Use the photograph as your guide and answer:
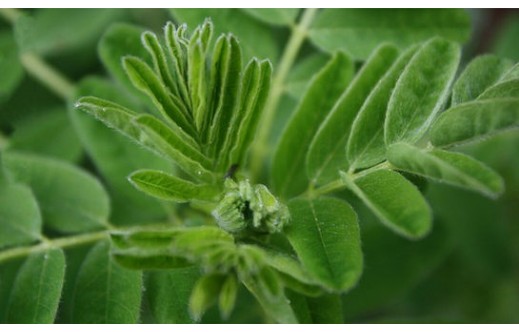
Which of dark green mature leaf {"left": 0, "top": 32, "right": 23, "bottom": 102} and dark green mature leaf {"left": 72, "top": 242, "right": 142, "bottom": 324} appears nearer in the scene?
dark green mature leaf {"left": 72, "top": 242, "right": 142, "bottom": 324}

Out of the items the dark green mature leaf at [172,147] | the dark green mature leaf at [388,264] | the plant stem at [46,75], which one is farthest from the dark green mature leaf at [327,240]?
the plant stem at [46,75]

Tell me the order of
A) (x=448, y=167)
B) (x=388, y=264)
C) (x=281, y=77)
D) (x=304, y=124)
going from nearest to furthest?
(x=448, y=167)
(x=304, y=124)
(x=281, y=77)
(x=388, y=264)

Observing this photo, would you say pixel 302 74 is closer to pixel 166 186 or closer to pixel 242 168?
pixel 242 168

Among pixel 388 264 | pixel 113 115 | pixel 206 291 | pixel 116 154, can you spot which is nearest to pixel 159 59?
pixel 113 115

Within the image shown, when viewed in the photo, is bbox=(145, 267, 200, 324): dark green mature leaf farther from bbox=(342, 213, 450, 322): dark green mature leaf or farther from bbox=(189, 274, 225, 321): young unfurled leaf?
bbox=(342, 213, 450, 322): dark green mature leaf

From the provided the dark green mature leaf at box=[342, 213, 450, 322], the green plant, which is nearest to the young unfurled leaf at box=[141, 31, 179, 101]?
the green plant

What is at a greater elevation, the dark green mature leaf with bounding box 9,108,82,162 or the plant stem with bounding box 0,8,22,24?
the plant stem with bounding box 0,8,22,24

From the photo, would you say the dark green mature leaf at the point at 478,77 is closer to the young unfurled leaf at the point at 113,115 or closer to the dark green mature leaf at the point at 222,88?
the dark green mature leaf at the point at 222,88
